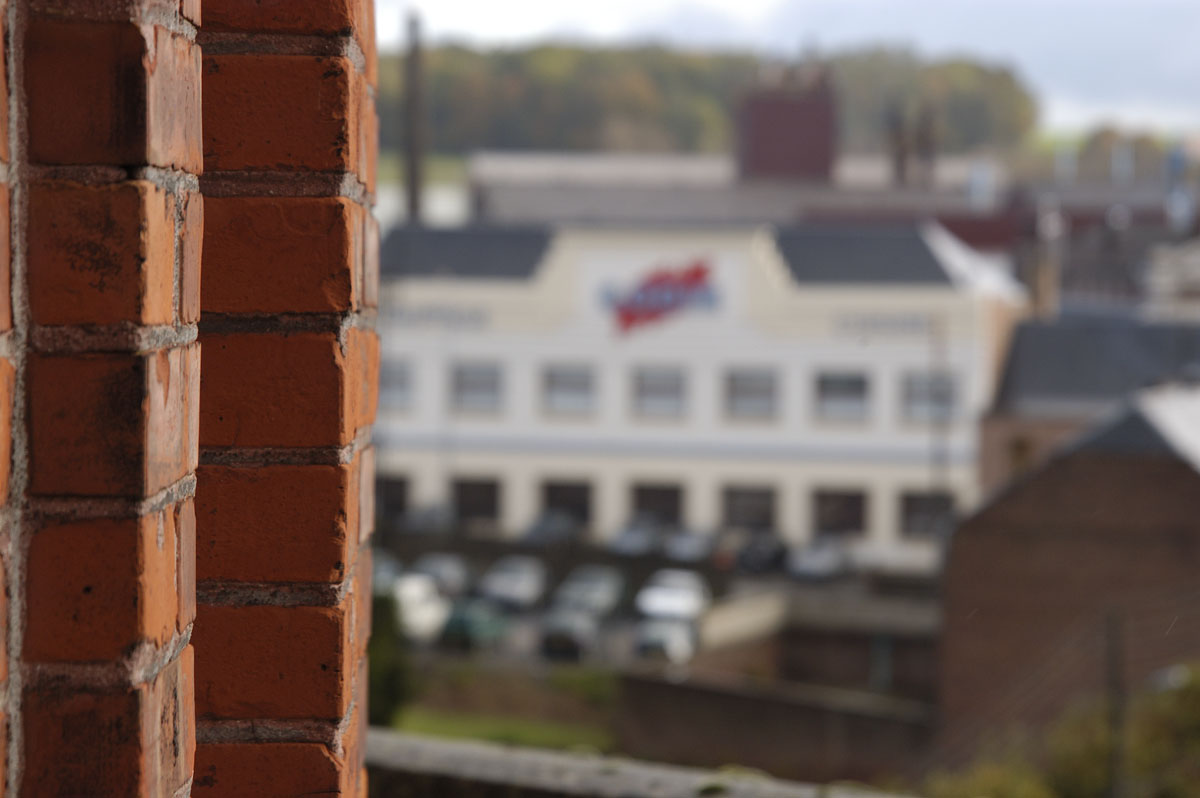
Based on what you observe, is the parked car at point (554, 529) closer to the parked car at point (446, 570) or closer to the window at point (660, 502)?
the window at point (660, 502)

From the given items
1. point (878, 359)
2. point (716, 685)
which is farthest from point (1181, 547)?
point (878, 359)

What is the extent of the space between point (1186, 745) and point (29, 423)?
1857 centimetres

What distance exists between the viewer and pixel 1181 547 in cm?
2597

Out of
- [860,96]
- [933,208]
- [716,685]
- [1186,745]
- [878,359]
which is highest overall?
[860,96]

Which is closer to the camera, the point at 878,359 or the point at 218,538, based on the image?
the point at 218,538

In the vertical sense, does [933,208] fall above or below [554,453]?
above

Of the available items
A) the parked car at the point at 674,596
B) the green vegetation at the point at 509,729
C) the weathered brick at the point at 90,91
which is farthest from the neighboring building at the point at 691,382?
the weathered brick at the point at 90,91

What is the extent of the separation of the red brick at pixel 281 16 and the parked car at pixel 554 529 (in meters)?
43.1

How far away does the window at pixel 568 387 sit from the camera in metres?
48.7

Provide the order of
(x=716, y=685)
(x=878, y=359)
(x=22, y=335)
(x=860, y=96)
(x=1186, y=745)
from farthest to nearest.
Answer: (x=860, y=96)
(x=878, y=359)
(x=716, y=685)
(x=1186, y=745)
(x=22, y=335)

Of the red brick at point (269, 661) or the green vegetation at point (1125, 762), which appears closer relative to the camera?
the red brick at point (269, 661)

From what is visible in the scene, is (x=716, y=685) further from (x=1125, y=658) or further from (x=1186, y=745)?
(x=1186, y=745)

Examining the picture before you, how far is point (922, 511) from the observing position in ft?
155

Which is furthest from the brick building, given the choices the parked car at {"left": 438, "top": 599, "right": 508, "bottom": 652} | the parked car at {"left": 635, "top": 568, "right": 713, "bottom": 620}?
the parked car at {"left": 438, "top": 599, "right": 508, "bottom": 652}
